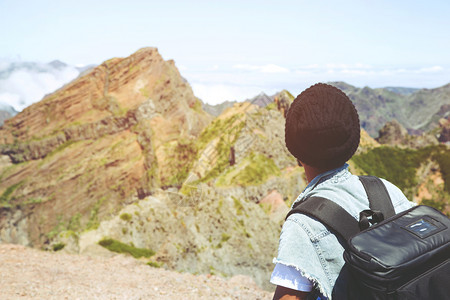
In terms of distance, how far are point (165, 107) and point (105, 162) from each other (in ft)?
69.1

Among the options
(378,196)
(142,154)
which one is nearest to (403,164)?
(142,154)

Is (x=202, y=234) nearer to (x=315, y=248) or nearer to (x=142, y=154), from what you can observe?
(x=315, y=248)

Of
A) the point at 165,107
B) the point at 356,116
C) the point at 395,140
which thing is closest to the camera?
the point at 356,116

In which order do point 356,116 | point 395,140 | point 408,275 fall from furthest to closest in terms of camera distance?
point 395,140
point 356,116
point 408,275

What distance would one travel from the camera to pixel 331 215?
2.27 metres

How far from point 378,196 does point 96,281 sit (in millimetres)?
10537

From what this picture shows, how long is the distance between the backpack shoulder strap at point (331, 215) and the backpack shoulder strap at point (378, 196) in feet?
1.12

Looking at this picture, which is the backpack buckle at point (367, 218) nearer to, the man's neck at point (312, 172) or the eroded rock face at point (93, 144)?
the man's neck at point (312, 172)

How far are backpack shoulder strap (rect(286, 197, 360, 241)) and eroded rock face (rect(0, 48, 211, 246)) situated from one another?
66.5m

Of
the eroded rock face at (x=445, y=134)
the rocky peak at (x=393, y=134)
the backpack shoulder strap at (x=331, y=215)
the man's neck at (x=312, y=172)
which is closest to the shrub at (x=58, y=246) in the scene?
the man's neck at (x=312, y=172)

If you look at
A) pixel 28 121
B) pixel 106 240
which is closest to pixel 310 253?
pixel 106 240

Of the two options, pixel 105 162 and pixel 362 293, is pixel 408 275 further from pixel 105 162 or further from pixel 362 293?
pixel 105 162

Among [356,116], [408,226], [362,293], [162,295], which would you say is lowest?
[162,295]

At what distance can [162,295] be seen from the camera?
9.69m
